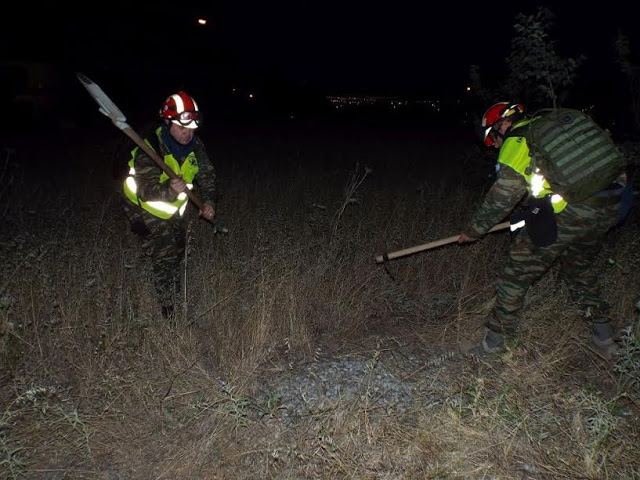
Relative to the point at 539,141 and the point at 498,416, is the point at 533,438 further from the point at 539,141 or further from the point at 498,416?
the point at 539,141

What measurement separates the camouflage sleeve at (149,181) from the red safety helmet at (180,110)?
336 mm

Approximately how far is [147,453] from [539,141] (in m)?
2.78

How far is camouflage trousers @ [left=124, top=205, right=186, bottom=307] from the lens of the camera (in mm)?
3446

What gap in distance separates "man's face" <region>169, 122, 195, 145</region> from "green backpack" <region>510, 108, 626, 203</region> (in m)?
2.30

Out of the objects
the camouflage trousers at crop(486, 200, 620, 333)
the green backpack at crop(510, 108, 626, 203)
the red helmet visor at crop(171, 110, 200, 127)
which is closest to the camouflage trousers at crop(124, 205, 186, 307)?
the red helmet visor at crop(171, 110, 200, 127)

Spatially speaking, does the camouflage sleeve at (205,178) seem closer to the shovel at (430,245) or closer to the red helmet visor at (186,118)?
the red helmet visor at (186,118)

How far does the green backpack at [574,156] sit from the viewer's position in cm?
275

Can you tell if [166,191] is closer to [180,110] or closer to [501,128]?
[180,110]

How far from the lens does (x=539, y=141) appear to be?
2799mm

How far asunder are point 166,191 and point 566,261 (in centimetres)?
285

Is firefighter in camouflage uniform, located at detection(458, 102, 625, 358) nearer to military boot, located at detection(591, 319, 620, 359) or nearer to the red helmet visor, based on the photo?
military boot, located at detection(591, 319, 620, 359)

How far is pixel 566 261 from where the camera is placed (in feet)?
10.6

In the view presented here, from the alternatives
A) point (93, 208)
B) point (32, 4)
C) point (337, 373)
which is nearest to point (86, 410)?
point (337, 373)

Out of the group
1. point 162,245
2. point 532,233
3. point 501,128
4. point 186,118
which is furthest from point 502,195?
Result: point 162,245
